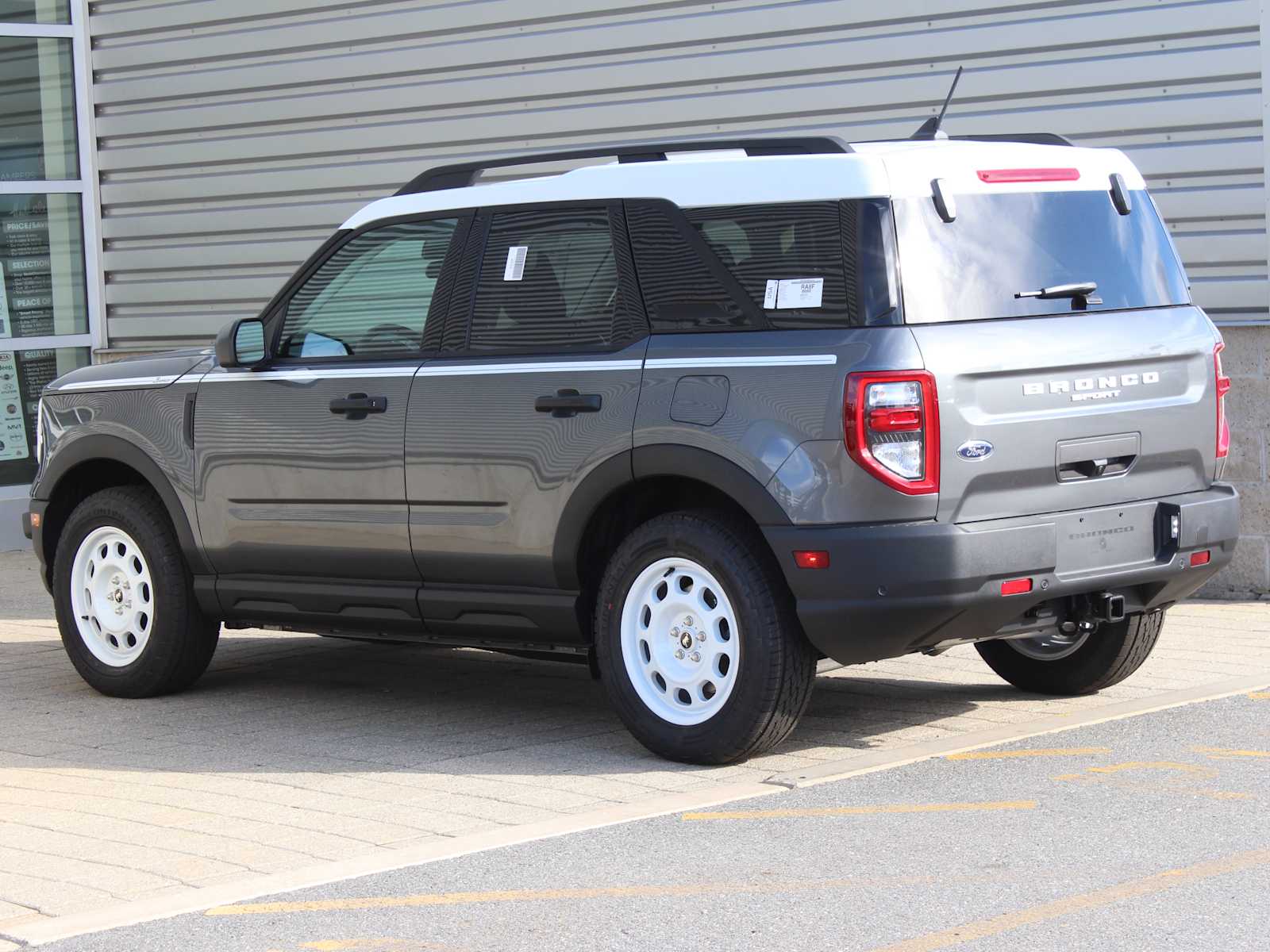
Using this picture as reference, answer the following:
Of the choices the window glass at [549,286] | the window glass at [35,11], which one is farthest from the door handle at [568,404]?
the window glass at [35,11]

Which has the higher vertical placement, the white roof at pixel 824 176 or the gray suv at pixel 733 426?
the white roof at pixel 824 176

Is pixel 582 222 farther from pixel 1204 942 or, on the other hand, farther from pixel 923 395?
pixel 1204 942

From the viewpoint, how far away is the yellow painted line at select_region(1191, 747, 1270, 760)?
20.0 ft

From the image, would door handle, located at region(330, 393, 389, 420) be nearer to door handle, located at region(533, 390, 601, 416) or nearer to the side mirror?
the side mirror

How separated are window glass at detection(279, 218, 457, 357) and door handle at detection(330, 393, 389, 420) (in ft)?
0.67

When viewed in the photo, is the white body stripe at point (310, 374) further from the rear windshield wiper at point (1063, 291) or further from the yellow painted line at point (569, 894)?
the yellow painted line at point (569, 894)

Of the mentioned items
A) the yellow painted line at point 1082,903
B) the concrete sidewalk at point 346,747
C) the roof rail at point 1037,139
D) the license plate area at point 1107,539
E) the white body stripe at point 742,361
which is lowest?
the concrete sidewalk at point 346,747

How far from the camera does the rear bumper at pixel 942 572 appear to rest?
18.8 ft

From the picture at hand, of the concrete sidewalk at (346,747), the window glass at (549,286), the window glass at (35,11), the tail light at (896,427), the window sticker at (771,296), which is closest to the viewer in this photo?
the concrete sidewalk at (346,747)

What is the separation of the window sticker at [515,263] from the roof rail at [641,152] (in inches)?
11.6

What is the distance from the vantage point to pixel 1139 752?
20.3 ft

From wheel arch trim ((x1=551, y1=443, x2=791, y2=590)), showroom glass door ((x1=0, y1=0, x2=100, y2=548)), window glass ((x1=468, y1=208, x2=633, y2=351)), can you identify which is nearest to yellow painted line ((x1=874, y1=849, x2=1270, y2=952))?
wheel arch trim ((x1=551, y1=443, x2=791, y2=590))

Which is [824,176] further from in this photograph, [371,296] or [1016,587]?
[371,296]

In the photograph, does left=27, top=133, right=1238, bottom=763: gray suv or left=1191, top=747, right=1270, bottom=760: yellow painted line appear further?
left=1191, top=747, right=1270, bottom=760: yellow painted line
